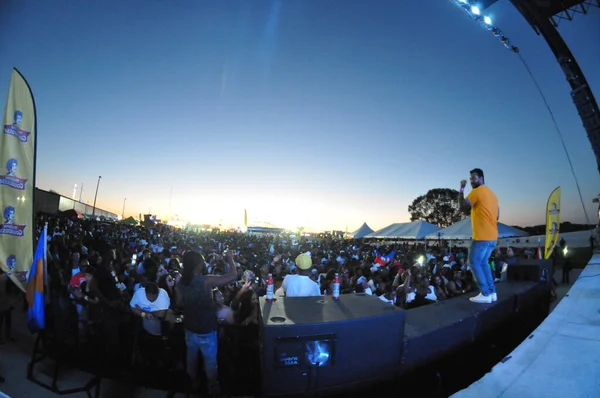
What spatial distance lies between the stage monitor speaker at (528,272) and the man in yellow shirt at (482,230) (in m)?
2.61

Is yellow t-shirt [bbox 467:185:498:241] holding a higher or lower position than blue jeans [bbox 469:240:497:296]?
higher

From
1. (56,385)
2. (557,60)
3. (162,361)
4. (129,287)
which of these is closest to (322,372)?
(162,361)

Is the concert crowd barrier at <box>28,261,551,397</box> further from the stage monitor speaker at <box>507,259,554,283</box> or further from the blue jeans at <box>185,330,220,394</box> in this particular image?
the stage monitor speaker at <box>507,259,554,283</box>

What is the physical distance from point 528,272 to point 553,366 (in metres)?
4.48

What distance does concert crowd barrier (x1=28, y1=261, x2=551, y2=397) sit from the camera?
7.72 ft

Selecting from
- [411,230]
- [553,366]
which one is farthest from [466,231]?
[553,366]

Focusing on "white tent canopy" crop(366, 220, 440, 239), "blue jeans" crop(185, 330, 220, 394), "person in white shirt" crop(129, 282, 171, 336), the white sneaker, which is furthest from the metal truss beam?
"person in white shirt" crop(129, 282, 171, 336)

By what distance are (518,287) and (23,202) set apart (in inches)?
337

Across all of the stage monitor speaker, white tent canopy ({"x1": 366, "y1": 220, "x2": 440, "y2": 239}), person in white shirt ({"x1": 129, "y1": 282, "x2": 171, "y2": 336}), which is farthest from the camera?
white tent canopy ({"x1": 366, "y1": 220, "x2": 440, "y2": 239})

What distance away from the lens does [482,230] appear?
3.88 meters

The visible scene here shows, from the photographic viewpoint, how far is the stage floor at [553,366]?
2.01m

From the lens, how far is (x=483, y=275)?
12.9ft

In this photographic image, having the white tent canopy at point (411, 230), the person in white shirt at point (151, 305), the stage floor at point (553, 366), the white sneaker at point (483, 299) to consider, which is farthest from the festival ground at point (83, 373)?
the white tent canopy at point (411, 230)

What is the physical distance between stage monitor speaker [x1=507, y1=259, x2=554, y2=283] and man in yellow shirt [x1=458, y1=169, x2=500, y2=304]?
261cm
